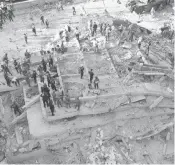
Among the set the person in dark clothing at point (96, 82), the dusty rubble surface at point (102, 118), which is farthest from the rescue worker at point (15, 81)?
the person in dark clothing at point (96, 82)

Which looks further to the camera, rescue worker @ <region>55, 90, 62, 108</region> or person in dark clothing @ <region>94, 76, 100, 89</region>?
person in dark clothing @ <region>94, 76, 100, 89</region>

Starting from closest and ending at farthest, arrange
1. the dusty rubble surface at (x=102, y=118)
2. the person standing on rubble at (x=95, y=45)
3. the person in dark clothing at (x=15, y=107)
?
the dusty rubble surface at (x=102, y=118) < the person in dark clothing at (x=15, y=107) < the person standing on rubble at (x=95, y=45)

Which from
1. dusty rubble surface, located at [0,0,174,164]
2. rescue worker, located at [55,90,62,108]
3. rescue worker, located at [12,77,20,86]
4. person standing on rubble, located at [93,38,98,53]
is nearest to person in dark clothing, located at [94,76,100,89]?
dusty rubble surface, located at [0,0,174,164]

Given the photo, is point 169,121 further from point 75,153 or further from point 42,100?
point 42,100

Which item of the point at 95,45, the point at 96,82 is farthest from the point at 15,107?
the point at 95,45

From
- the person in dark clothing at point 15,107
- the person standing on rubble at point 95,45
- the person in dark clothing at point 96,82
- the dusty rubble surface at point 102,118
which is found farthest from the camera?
the person standing on rubble at point 95,45

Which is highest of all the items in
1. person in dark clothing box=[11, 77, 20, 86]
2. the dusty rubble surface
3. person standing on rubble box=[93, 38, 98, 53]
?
person standing on rubble box=[93, 38, 98, 53]

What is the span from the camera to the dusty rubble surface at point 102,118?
13242mm

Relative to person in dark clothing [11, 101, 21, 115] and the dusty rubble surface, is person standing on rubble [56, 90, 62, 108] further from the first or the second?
person in dark clothing [11, 101, 21, 115]

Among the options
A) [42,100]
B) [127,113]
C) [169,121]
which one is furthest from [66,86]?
[169,121]

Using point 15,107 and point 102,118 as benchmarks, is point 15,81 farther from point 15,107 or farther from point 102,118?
point 102,118

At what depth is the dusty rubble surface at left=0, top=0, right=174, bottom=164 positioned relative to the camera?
13.2 m

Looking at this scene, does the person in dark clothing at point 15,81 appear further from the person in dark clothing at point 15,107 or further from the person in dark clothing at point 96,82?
the person in dark clothing at point 96,82

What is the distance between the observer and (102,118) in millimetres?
14555
